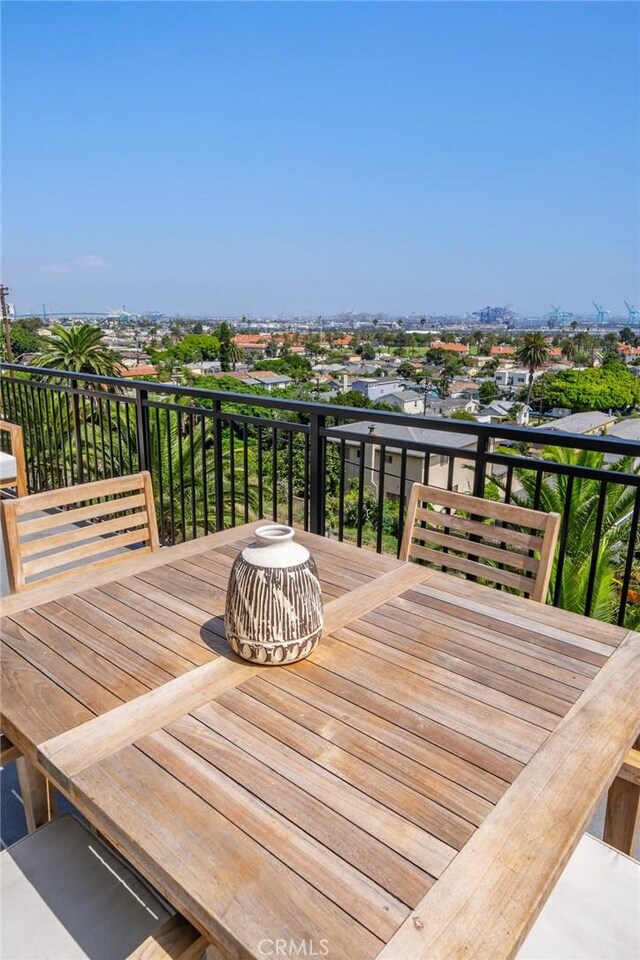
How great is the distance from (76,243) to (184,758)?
105 ft

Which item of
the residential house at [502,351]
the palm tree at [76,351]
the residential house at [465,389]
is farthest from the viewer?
the residential house at [502,351]

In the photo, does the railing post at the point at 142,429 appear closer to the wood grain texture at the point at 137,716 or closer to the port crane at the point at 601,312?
the wood grain texture at the point at 137,716

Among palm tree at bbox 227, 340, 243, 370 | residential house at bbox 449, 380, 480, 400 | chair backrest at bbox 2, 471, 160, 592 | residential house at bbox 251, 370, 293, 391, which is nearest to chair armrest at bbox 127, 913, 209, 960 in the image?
chair backrest at bbox 2, 471, 160, 592

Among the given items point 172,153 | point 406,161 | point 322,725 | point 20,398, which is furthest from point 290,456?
point 406,161

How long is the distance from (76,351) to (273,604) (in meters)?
10.9

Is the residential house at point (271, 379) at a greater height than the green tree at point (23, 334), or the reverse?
the green tree at point (23, 334)

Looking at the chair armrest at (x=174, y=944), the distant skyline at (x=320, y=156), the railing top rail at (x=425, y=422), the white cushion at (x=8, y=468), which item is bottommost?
the chair armrest at (x=174, y=944)

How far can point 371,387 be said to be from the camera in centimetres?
3441

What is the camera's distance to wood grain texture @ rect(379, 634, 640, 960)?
716mm

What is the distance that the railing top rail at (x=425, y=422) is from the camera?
2.07 metres

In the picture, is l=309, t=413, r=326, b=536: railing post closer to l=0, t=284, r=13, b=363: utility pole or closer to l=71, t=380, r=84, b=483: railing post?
l=71, t=380, r=84, b=483: railing post

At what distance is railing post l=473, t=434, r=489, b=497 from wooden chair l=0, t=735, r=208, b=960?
6.06 feet

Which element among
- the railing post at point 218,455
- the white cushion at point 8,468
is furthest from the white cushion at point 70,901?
the railing post at point 218,455

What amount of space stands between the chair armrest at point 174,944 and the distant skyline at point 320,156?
6.31 meters
